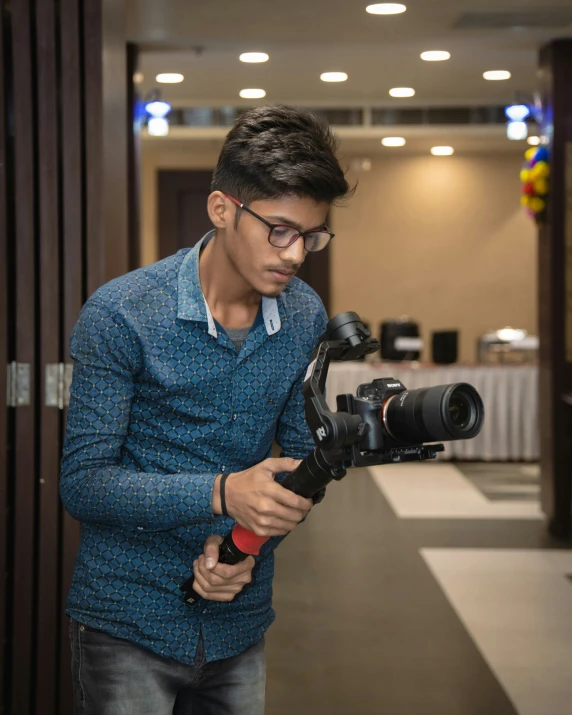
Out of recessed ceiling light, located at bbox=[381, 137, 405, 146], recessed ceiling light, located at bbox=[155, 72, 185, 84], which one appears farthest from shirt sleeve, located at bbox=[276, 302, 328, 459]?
recessed ceiling light, located at bbox=[381, 137, 405, 146]

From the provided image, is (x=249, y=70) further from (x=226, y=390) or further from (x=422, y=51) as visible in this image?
(x=226, y=390)

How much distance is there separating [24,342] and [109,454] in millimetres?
1466

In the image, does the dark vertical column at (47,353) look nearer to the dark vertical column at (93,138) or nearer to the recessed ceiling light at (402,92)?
the dark vertical column at (93,138)

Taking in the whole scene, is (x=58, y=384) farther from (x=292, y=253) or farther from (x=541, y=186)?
(x=541, y=186)

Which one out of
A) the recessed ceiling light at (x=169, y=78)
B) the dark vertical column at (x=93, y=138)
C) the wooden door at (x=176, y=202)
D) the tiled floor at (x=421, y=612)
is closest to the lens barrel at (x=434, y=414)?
the dark vertical column at (x=93, y=138)

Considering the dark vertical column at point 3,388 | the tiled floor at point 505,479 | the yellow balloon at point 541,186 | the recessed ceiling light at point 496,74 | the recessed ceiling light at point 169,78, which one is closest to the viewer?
the dark vertical column at point 3,388

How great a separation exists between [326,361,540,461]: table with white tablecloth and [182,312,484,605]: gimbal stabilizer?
271 inches

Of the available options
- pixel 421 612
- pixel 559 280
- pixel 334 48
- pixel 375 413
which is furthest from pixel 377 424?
pixel 334 48

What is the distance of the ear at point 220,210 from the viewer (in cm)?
146

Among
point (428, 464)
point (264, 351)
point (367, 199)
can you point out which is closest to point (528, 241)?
point (367, 199)

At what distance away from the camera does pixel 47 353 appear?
279cm

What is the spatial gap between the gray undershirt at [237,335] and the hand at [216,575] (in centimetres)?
30

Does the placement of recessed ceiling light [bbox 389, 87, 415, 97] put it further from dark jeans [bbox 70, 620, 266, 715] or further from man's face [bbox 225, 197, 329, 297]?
dark jeans [bbox 70, 620, 266, 715]

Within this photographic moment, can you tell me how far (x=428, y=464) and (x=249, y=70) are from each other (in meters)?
3.53
